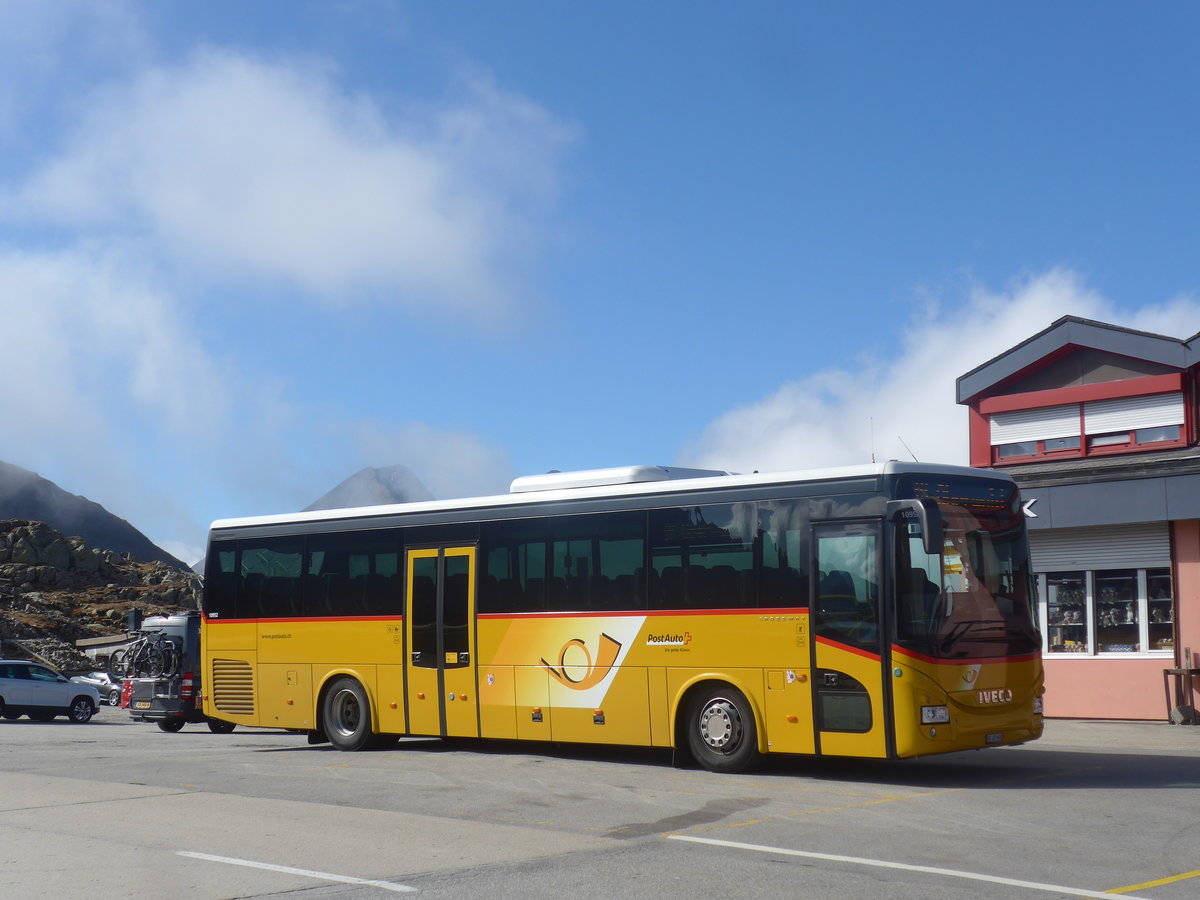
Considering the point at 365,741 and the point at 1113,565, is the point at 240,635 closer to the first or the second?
the point at 365,741

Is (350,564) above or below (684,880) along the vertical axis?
above

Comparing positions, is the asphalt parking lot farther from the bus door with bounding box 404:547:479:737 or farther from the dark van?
the dark van

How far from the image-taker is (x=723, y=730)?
14250 millimetres

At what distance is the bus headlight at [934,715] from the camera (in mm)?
12680

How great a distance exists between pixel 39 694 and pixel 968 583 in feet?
84.9

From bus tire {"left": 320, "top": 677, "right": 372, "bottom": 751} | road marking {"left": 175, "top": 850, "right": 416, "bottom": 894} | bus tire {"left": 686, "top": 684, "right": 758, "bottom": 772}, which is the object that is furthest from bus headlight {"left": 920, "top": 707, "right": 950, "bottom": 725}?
bus tire {"left": 320, "top": 677, "right": 372, "bottom": 751}

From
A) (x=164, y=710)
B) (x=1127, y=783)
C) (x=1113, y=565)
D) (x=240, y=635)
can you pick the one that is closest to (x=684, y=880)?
(x=1127, y=783)

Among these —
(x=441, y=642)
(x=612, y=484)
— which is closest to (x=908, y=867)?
(x=612, y=484)

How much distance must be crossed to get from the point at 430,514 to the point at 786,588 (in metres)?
5.66

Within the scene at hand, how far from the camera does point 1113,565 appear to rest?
23.0 m

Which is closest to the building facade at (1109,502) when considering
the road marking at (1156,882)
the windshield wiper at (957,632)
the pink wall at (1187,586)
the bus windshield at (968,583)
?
the pink wall at (1187,586)

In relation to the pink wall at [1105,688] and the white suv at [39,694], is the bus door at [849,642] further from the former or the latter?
the white suv at [39,694]

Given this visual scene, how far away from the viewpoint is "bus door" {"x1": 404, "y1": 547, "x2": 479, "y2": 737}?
16734 mm

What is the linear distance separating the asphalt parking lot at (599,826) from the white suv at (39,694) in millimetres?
15659
